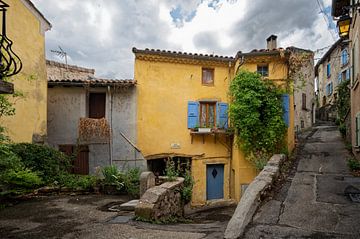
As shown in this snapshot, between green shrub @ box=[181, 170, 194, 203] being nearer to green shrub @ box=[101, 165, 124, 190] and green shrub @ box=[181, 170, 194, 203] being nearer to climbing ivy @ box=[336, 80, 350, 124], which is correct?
green shrub @ box=[101, 165, 124, 190]

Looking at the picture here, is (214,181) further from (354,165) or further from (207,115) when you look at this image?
(354,165)

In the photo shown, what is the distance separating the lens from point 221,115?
43.7ft

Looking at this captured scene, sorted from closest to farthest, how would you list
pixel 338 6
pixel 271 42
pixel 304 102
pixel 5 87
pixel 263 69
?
1. pixel 5 87
2. pixel 338 6
3. pixel 263 69
4. pixel 271 42
5. pixel 304 102

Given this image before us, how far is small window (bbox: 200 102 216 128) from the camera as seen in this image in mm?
13234

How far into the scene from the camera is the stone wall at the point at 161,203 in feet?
17.7

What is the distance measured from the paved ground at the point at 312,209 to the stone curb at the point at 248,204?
134mm

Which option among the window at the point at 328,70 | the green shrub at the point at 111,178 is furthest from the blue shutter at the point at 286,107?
the window at the point at 328,70

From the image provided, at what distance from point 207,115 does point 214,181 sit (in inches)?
138

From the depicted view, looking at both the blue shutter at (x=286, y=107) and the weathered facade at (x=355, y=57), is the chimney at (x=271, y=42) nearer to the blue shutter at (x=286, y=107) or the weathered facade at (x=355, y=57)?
the weathered facade at (x=355, y=57)

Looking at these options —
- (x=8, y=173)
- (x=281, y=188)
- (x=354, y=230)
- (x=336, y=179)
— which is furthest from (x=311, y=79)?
(x=8, y=173)

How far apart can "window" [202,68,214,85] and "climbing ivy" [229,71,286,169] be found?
2.34m

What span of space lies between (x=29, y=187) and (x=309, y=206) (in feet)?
24.3

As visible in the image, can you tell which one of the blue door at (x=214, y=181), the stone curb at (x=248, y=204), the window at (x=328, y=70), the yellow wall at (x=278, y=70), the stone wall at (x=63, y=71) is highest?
the window at (x=328, y=70)

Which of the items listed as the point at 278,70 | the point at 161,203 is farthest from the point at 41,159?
the point at 278,70
